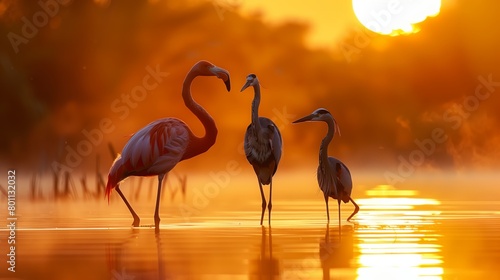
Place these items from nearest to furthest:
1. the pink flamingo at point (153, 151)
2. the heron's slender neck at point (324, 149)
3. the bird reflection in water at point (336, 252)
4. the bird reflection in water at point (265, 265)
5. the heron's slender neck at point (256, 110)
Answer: the bird reflection in water at point (265, 265), the bird reflection in water at point (336, 252), the pink flamingo at point (153, 151), the heron's slender neck at point (256, 110), the heron's slender neck at point (324, 149)

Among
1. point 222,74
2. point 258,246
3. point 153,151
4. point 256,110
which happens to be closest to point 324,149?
point 256,110

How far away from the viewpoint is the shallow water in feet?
29.3

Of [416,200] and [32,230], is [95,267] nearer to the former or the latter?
[32,230]

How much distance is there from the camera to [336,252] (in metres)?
10.5

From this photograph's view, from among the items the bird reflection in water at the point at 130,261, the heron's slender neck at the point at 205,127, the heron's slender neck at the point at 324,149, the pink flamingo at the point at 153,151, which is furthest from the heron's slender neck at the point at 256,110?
the bird reflection in water at the point at 130,261


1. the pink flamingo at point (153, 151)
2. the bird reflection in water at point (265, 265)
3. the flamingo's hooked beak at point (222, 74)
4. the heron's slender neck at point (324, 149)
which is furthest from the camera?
the heron's slender neck at point (324, 149)

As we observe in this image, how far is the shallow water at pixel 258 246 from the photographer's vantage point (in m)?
8.95

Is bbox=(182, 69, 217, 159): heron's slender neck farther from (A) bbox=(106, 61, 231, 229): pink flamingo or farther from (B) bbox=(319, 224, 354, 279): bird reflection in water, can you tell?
(B) bbox=(319, 224, 354, 279): bird reflection in water

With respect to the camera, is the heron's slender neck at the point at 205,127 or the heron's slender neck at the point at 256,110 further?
the heron's slender neck at the point at 256,110

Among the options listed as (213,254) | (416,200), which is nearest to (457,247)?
(213,254)

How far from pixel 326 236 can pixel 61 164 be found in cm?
1030

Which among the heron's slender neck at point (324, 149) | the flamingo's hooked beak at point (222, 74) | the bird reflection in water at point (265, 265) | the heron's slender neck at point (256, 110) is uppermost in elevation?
the flamingo's hooked beak at point (222, 74)

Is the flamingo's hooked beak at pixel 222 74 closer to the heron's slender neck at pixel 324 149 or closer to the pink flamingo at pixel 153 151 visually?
the pink flamingo at pixel 153 151

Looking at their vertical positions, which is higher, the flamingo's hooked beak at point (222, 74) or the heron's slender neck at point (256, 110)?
the flamingo's hooked beak at point (222, 74)
